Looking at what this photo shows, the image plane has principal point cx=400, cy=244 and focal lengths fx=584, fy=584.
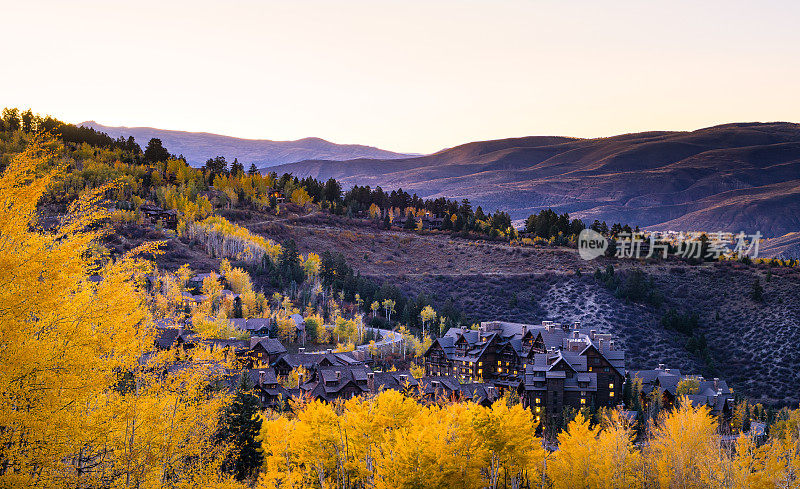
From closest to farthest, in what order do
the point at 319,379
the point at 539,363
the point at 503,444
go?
the point at 503,444, the point at 319,379, the point at 539,363

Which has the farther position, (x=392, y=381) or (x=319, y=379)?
(x=392, y=381)

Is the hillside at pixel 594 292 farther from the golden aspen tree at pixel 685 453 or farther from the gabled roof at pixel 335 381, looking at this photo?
the gabled roof at pixel 335 381

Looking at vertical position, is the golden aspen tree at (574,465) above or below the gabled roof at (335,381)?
above

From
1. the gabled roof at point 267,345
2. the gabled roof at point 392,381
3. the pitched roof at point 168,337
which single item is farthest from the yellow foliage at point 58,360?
the gabled roof at point 267,345

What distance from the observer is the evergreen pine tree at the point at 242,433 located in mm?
31500

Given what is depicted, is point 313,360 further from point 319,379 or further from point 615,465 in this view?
point 615,465

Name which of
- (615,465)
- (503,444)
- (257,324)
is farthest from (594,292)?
(503,444)

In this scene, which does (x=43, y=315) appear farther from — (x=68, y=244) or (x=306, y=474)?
(x=306, y=474)

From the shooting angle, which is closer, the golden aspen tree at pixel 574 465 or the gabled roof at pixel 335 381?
the golden aspen tree at pixel 574 465

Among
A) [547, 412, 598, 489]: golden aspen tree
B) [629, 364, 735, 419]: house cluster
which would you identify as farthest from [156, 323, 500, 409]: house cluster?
[629, 364, 735, 419]: house cluster

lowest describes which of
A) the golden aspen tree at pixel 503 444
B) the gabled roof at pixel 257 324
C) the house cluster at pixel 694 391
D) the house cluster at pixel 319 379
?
the house cluster at pixel 694 391

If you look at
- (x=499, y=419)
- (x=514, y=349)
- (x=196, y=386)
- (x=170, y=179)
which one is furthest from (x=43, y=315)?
(x=170, y=179)

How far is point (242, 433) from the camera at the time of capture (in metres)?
31.9

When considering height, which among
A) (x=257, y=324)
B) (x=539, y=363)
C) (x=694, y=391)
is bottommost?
(x=694, y=391)
